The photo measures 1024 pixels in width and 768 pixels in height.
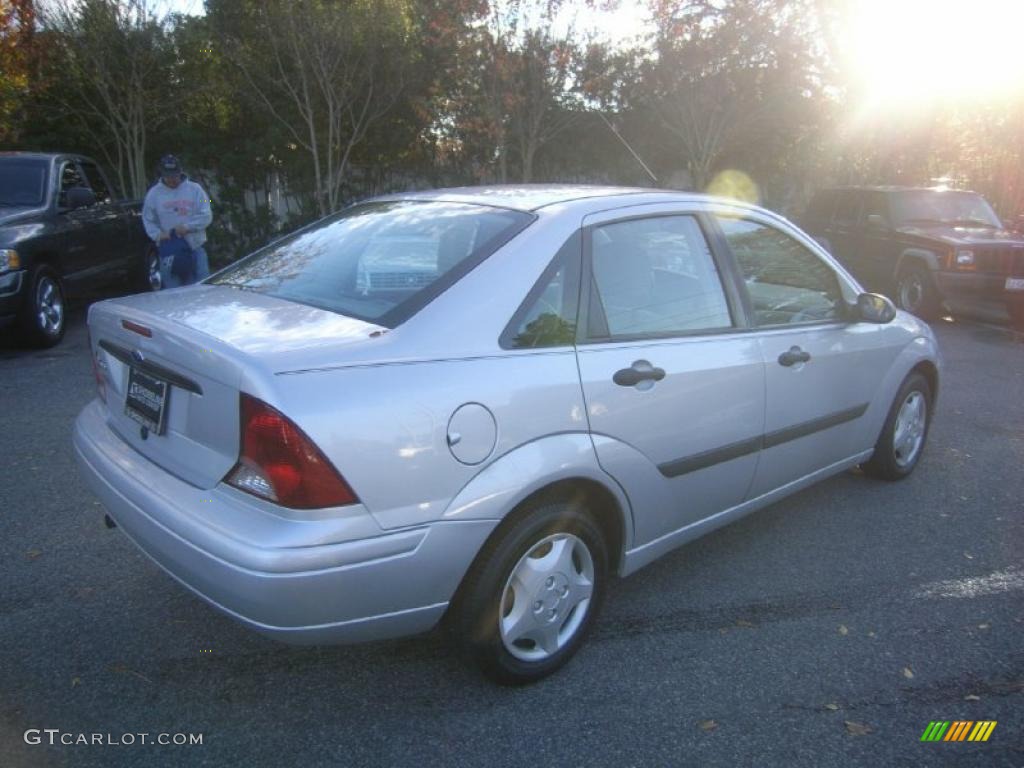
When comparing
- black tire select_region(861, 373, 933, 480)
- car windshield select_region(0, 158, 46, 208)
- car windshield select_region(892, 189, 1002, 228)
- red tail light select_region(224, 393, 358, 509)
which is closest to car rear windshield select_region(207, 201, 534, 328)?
red tail light select_region(224, 393, 358, 509)

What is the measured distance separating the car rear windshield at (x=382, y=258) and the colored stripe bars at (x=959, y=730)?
2123mm

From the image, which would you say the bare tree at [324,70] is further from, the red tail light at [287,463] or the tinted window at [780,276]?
the red tail light at [287,463]

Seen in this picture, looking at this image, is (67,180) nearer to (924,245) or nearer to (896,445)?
(896,445)

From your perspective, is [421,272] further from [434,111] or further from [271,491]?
[434,111]

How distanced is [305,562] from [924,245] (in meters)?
10.1

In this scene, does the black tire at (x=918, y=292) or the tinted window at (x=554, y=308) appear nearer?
the tinted window at (x=554, y=308)

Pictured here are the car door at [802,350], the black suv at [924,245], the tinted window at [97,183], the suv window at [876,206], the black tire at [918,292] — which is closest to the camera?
the car door at [802,350]

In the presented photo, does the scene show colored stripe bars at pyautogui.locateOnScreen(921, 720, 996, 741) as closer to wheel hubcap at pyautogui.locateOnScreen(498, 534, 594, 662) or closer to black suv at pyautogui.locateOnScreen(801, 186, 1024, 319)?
wheel hubcap at pyautogui.locateOnScreen(498, 534, 594, 662)

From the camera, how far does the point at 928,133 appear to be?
1686cm

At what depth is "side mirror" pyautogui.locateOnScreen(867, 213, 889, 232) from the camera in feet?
36.2

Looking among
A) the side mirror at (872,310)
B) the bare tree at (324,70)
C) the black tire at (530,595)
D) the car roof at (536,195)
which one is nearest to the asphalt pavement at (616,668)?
the black tire at (530,595)

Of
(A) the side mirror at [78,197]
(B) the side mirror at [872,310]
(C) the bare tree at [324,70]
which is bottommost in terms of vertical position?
(A) the side mirror at [78,197]

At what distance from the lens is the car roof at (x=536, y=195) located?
3.21 meters

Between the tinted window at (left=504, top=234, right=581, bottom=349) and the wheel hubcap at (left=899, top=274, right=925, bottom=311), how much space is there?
8956 millimetres
